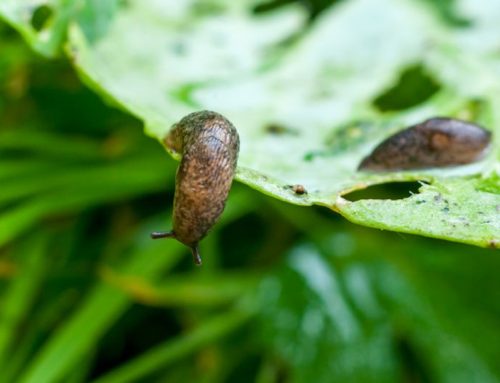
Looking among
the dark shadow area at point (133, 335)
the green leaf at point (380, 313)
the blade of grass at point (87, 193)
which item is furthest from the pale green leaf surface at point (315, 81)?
the dark shadow area at point (133, 335)

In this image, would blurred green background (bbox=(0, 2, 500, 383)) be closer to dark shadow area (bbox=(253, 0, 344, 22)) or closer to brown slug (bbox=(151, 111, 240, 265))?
brown slug (bbox=(151, 111, 240, 265))

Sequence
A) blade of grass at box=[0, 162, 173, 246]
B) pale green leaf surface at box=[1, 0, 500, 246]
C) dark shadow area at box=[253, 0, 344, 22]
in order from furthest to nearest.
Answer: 1. dark shadow area at box=[253, 0, 344, 22]
2. blade of grass at box=[0, 162, 173, 246]
3. pale green leaf surface at box=[1, 0, 500, 246]

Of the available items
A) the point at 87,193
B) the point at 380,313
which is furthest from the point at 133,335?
the point at 380,313

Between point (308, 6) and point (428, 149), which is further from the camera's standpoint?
point (308, 6)

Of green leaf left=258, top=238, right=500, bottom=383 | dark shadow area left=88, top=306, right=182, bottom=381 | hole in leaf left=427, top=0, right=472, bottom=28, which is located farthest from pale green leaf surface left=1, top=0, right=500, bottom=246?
dark shadow area left=88, top=306, right=182, bottom=381

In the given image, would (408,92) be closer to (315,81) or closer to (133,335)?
(315,81)

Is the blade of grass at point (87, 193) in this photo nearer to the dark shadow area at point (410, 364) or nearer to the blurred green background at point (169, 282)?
the blurred green background at point (169, 282)

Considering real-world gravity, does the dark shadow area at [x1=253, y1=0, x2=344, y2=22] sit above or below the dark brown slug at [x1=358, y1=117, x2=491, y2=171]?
below
